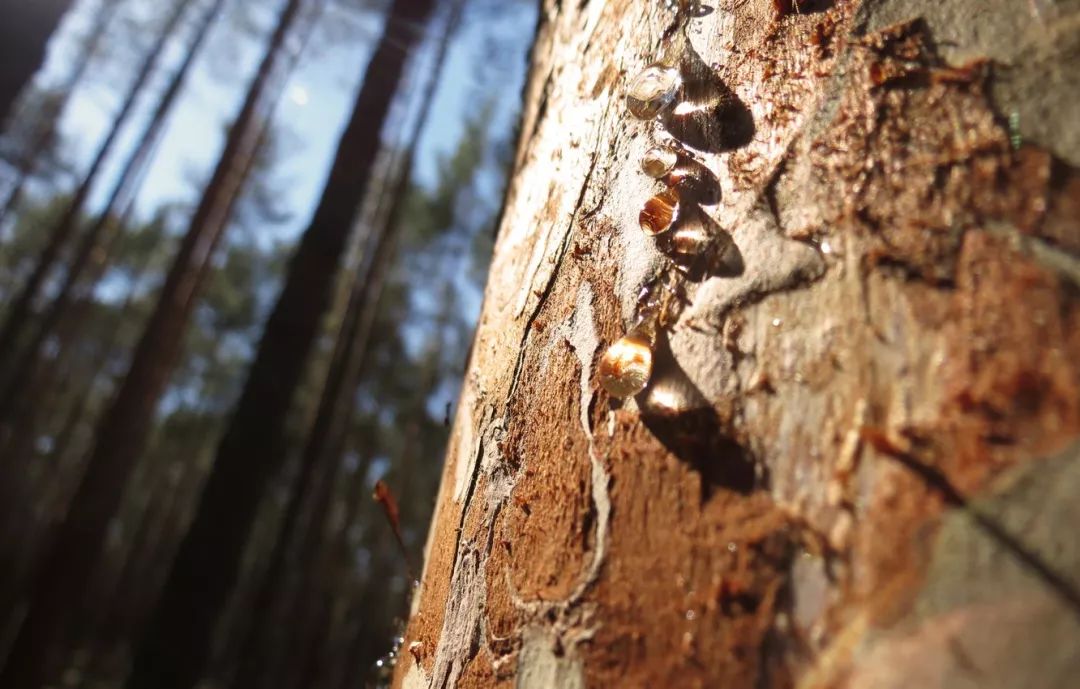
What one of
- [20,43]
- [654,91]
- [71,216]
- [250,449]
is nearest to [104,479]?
[20,43]

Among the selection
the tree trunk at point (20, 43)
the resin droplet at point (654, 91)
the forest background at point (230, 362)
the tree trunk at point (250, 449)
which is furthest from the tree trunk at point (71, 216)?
the resin droplet at point (654, 91)

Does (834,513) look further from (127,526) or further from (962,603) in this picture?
(127,526)

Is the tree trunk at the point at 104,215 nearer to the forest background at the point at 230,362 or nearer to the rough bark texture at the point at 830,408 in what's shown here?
the forest background at the point at 230,362

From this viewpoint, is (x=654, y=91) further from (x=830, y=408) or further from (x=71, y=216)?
(x=71, y=216)

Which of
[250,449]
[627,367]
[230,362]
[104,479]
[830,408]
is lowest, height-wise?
[230,362]

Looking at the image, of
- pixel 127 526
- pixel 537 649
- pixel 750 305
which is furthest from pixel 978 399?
pixel 127 526
